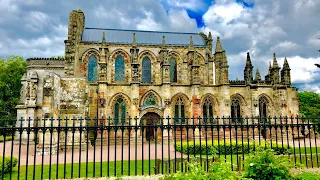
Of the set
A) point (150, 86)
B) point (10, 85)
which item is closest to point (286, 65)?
point (150, 86)

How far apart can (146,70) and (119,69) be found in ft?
13.0

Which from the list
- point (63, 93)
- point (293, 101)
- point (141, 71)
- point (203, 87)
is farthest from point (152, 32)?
point (63, 93)

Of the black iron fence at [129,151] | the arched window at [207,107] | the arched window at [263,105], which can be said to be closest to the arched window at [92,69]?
the black iron fence at [129,151]

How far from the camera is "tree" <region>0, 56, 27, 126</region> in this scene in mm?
40562

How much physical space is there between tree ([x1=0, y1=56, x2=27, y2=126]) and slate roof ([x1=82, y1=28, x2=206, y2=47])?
1502cm

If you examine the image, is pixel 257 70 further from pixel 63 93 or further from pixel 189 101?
pixel 63 93

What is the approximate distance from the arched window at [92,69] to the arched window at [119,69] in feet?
9.39

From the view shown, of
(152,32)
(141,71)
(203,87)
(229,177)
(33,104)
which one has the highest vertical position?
(152,32)

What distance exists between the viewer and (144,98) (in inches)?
1083

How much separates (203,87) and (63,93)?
16.6 metres

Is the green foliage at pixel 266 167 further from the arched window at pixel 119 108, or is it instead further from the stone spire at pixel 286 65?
the stone spire at pixel 286 65

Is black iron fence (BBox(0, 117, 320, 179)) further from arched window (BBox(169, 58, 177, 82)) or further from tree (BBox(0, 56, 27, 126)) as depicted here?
tree (BBox(0, 56, 27, 126))

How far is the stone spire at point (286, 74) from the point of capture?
31.8 metres

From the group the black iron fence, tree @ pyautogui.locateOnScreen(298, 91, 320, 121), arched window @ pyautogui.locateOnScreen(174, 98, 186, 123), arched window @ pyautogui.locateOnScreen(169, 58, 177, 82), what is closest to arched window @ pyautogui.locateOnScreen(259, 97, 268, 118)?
arched window @ pyautogui.locateOnScreen(174, 98, 186, 123)
